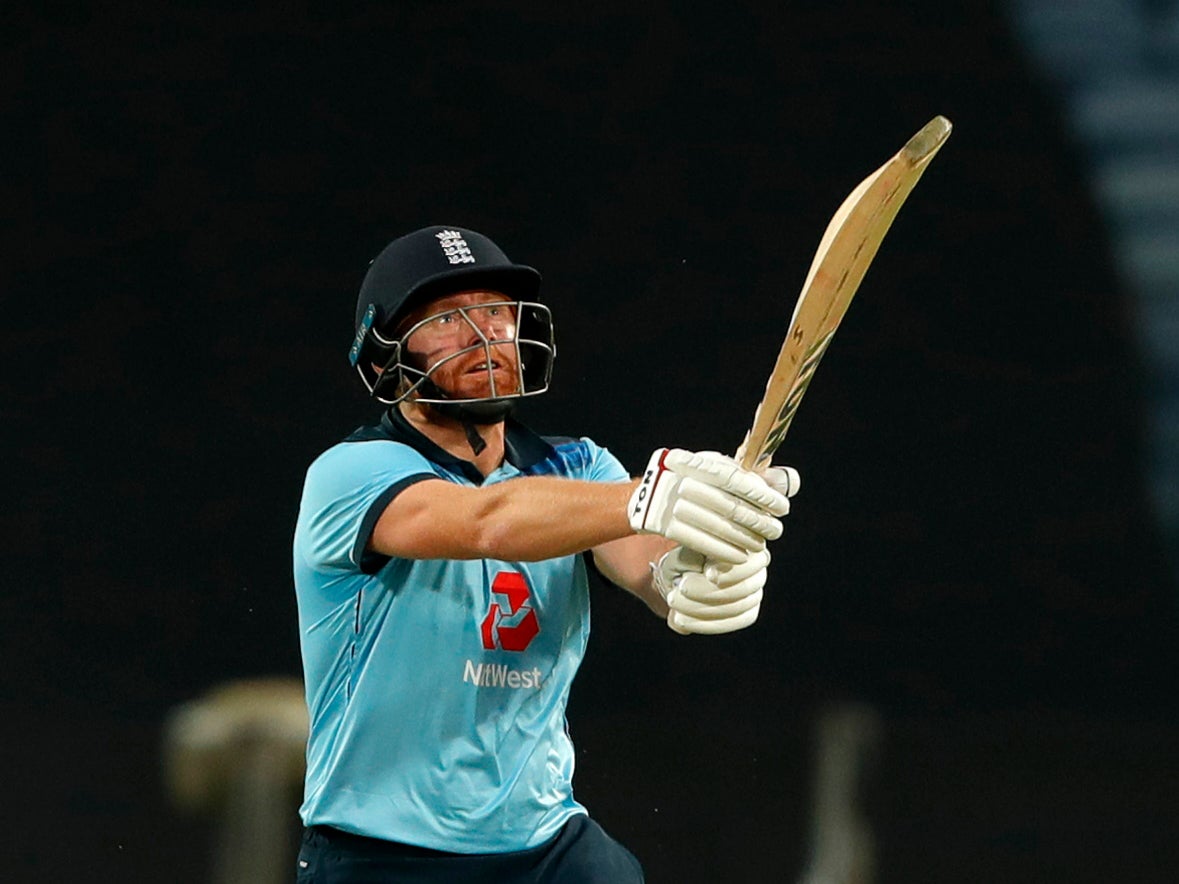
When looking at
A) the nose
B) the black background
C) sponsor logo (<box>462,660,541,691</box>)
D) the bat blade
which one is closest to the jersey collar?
the nose

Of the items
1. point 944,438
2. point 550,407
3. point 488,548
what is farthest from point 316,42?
point 488,548

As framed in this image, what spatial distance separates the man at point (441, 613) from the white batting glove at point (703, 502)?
0.54 ft

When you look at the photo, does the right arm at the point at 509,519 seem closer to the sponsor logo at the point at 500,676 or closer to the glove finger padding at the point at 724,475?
the glove finger padding at the point at 724,475

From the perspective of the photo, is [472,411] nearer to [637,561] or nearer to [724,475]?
[637,561]

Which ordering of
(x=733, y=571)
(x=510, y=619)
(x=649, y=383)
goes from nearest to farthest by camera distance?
(x=733, y=571)
(x=510, y=619)
(x=649, y=383)

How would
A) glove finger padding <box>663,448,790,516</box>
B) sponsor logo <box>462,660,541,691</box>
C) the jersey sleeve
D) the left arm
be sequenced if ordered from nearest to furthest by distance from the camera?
1. glove finger padding <box>663,448,790,516</box>
2. the jersey sleeve
3. sponsor logo <box>462,660,541,691</box>
4. the left arm

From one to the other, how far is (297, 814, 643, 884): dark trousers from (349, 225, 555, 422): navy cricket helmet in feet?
1.99

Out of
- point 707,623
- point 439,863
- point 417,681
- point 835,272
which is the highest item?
point 835,272

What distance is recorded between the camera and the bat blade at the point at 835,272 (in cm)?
199

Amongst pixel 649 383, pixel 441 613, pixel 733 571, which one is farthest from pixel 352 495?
pixel 649 383

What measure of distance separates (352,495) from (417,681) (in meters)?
0.28

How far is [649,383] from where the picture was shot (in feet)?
12.3

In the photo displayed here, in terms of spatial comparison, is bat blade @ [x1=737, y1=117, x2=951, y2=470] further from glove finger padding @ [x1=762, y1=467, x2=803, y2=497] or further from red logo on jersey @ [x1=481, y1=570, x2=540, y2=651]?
red logo on jersey @ [x1=481, y1=570, x2=540, y2=651]

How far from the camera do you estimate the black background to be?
3684 mm
